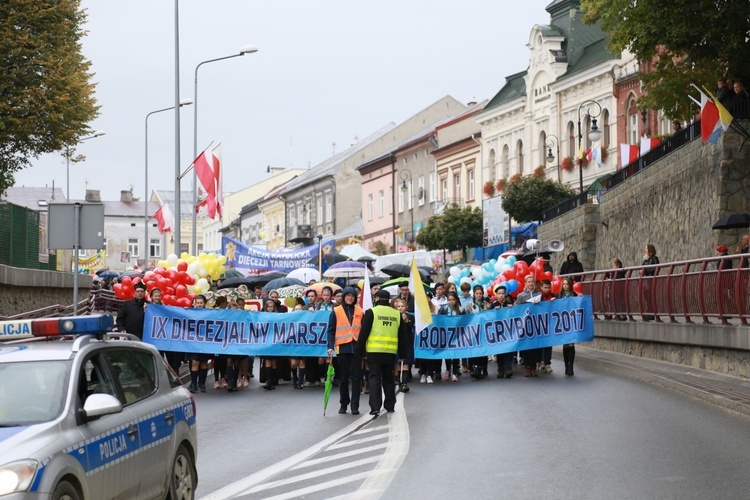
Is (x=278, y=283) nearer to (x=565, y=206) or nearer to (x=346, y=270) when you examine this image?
(x=346, y=270)

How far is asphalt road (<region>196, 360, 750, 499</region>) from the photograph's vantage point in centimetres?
1079

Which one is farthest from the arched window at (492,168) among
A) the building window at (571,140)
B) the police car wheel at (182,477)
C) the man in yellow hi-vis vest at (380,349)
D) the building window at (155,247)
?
the building window at (155,247)

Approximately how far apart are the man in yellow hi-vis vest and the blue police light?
9228 mm

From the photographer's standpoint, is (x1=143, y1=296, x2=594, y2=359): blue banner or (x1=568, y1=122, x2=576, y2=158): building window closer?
(x1=143, y1=296, x2=594, y2=359): blue banner

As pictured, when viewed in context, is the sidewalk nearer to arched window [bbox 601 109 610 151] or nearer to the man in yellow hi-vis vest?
the man in yellow hi-vis vest

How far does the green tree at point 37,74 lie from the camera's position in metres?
35.4

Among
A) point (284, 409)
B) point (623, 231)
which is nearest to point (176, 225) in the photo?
point (623, 231)

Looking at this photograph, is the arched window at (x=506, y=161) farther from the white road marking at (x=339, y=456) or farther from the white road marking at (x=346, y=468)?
the white road marking at (x=339, y=456)

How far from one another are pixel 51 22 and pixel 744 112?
61.3 feet

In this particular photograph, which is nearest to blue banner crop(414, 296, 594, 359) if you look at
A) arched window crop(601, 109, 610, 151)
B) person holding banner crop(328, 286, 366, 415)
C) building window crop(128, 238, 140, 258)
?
person holding banner crop(328, 286, 366, 415)

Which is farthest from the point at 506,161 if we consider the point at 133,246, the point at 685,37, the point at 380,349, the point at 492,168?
the point at 133,246

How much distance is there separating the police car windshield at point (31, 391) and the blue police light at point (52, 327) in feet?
1.58

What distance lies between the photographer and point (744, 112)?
98.5 ft

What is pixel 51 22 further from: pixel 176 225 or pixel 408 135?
pixel 408 135
